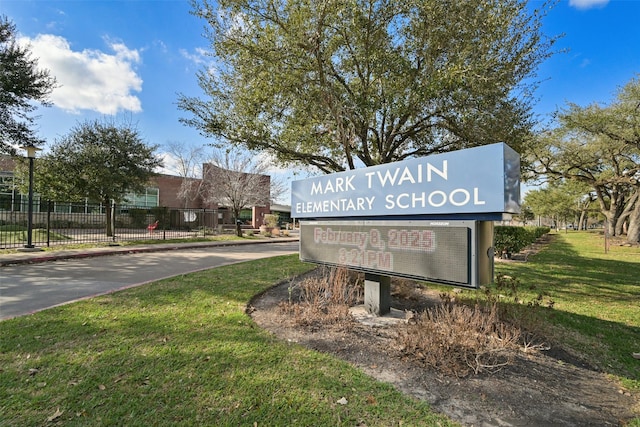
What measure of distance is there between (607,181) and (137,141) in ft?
104

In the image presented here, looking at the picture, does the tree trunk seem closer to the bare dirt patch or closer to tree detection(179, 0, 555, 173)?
tree detection(179, 0, 555, 173)

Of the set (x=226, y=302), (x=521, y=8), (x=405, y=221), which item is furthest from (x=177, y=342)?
(x=521, y=8)

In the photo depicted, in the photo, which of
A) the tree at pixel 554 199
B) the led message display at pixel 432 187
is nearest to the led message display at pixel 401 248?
the led message display at pixel 432 187

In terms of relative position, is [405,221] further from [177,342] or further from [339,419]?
[177,342]

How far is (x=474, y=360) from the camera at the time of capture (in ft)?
12.1

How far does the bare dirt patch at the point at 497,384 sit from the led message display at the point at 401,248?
1001 mm

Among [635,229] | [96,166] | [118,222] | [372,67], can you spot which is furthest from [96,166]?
[635,229]

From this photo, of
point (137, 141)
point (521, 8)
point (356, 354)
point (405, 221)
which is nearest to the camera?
point (356, 354)

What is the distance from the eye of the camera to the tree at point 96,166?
1838 cm

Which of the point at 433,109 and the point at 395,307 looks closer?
the point at 395,307

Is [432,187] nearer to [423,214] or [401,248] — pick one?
[423,214]

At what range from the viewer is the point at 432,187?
162 inches

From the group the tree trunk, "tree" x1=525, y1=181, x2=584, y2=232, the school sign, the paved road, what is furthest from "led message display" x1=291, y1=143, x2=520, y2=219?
"tree" x1=525, y1=181, x2=584, y2=232

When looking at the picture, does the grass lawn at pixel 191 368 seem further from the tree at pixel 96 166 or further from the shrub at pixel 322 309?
the tree at pixel 96 166
